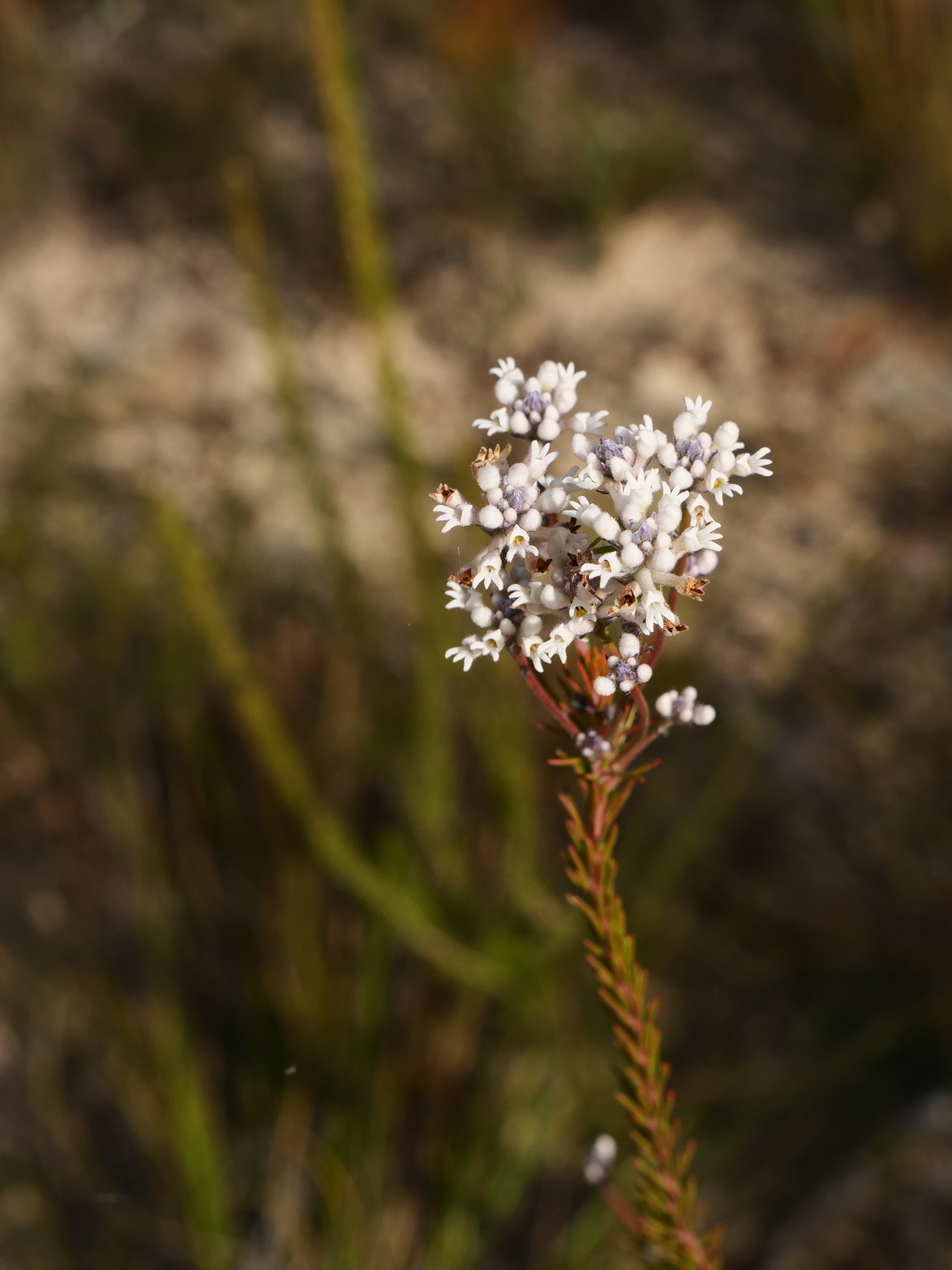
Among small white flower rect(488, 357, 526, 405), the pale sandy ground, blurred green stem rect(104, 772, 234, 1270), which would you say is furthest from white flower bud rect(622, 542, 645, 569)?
the pale sandy ground

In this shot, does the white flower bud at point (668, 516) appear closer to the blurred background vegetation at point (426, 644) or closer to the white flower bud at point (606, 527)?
the white flower bud at point (606, 527)

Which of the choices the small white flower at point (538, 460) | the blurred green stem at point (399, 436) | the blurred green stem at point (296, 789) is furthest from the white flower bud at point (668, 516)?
the blurred green stem at point (399, 436)

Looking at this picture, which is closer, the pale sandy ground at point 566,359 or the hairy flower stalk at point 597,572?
the hairy flower stalk at point 597,572

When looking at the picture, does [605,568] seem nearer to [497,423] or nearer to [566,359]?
[497,423]

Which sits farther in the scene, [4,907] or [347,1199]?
[4,907]

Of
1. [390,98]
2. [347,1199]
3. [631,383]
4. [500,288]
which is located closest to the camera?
[347,1199]

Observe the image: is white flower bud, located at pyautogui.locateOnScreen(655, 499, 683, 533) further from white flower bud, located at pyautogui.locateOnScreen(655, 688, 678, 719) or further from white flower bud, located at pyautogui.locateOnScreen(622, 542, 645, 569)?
white flower bud, located at pyautogui.locateOnScreen(655, 688, 678, 719)

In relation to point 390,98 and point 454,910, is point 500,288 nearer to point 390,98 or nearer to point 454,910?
point 390,98

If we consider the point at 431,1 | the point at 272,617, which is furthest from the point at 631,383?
the point at 431,1

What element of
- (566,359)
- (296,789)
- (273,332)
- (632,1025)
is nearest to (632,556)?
(632,1025)
